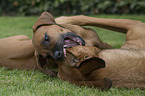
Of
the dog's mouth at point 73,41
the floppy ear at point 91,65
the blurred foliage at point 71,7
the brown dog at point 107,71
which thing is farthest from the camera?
the blurred foliage at point 71,7

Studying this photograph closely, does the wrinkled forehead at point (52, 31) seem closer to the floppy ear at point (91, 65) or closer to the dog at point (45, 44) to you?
the dog at point (45, 44)

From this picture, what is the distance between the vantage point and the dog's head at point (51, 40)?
9.81 feet

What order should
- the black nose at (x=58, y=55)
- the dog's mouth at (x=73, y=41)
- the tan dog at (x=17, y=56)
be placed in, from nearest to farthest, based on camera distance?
the black nose at (x=58, y=55) < the dog's mouth at (x=73, y=41) < the tan dog at (x=17, y=56)

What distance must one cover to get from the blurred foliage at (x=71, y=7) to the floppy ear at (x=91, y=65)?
9.61 meters

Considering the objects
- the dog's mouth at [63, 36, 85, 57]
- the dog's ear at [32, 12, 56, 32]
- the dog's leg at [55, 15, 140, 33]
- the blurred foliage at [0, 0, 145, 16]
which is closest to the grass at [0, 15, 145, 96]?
the dog's mouth at [63, 36, 85, 57]

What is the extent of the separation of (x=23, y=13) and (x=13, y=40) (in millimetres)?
10941

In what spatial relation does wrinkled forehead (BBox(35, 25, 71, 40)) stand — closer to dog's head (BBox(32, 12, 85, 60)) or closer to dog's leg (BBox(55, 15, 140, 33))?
dog's head (BBox(32, 12, 85, 60))

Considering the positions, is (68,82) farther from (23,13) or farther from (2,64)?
(23,13)

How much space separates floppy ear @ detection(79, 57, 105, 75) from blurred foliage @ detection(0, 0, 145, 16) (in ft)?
31.5

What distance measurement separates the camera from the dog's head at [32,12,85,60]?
2.99 metres

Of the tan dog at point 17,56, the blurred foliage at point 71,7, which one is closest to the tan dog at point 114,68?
the tan dog at point 17,56

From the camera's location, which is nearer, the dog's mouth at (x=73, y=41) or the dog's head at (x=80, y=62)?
the dog's head at (x=80, y=62)

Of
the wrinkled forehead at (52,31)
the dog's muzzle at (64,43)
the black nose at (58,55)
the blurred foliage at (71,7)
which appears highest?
the wrinkled forehead at (52,31)

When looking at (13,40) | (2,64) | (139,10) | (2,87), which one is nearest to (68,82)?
(2,87)
